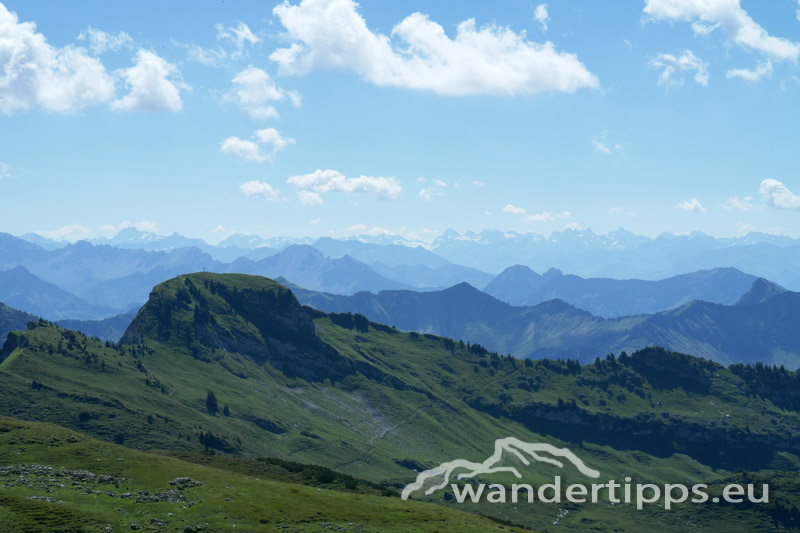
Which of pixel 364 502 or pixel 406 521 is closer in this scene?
pixel 406 521

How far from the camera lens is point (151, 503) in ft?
295

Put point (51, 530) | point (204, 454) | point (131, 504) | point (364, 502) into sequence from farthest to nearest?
point (204, 454), point (364, 502), point (131, 504), point (51, 530)

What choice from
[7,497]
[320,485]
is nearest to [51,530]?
[7,497]

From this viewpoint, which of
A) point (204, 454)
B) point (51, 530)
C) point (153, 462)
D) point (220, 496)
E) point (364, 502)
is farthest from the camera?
point (204, 454)

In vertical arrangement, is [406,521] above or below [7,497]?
below

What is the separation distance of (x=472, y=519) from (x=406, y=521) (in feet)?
63.8

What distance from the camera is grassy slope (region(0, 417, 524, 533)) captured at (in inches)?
3108

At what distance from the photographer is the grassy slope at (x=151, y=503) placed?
78938mm

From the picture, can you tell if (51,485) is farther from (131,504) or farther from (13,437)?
(13,437)

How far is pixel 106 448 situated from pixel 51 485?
91.5 feet

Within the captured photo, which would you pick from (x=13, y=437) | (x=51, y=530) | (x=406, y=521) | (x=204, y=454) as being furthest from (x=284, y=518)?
(x=204, y=454)

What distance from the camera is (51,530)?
7312cm

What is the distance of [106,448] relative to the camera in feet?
389

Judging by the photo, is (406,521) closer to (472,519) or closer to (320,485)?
(472,519)
